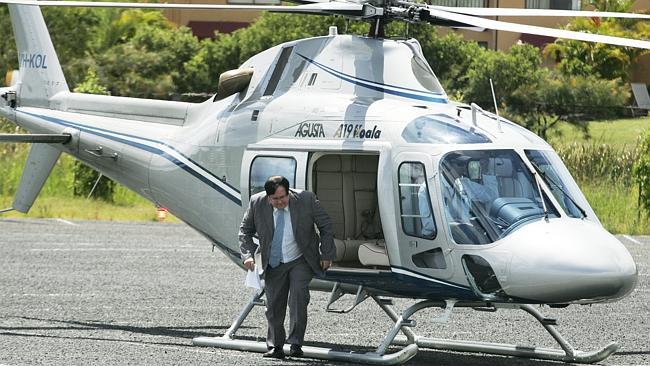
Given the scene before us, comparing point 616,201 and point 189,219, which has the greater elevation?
point 189,219

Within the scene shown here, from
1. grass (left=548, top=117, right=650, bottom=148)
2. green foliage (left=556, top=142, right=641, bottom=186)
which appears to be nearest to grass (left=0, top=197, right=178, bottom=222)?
green foliage (left=556, top=142, right=641, bottom=186)

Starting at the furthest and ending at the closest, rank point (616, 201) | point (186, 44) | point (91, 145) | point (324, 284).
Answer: point (186, 44)
point (616, 201)
point (91, 145)
point (324, 284)

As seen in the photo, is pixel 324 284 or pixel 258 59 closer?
pixel 324 284

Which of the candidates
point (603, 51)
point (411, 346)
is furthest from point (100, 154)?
point (603, 51)

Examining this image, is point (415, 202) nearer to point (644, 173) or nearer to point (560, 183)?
point (560, 183)

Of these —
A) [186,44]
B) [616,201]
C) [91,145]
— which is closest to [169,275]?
[91,145]

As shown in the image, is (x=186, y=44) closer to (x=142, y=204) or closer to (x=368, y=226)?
(x=142, y=204)

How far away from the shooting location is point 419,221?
12.3 meters

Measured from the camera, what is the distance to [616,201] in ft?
95.9

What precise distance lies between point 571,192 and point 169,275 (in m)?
9.25

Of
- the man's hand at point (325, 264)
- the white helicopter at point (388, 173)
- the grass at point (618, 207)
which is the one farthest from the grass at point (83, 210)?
the man's hand at point (325, 264)

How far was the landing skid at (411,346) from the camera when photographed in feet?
40.0

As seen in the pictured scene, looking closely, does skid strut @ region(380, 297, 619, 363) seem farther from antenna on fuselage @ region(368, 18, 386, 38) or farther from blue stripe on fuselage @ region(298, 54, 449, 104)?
antenna on fuselage @ region(368, 18, 386, 38)

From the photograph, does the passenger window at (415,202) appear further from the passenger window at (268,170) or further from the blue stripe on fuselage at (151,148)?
the blue stripe on fuselage at (151,148)
